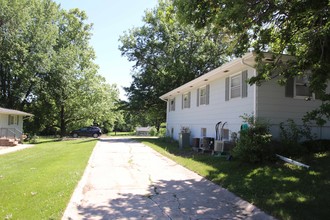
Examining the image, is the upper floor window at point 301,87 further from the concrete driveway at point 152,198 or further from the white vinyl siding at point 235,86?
the concrete driveway at point 152,198

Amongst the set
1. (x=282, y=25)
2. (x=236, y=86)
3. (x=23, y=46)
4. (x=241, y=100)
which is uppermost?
(x=23, y=46)

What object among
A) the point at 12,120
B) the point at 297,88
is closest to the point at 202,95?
the point at 297,88

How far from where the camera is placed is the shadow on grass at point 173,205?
5.57m

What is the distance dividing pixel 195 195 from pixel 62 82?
1207 inches

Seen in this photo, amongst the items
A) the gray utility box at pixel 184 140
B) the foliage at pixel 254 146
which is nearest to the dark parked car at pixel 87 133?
the gray utility box at pixel 184 140

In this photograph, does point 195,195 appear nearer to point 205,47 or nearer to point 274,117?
point 274,117

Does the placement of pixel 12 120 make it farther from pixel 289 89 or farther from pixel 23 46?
pixel 289 89

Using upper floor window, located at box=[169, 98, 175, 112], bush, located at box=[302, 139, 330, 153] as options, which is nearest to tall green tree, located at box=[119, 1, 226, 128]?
upper floor window, located at box=[169, 98, 175, 112]

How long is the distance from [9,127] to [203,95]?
64.2 ft

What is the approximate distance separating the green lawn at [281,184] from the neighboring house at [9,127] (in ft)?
62.7

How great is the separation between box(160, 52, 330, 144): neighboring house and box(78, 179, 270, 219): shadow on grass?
420 centimetres

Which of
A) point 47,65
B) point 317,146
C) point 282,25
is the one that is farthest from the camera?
point 47,65

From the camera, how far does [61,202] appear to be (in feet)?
19.5

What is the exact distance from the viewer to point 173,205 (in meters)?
6.21
